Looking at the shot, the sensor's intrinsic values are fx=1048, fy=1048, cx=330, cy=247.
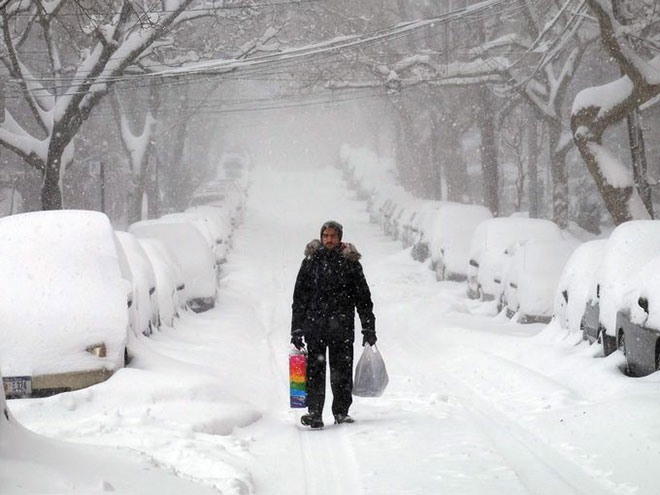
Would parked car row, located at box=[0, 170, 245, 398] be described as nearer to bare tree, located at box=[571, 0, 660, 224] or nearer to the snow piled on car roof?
the snow piled on car roof

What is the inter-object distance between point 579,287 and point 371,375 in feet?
15.7

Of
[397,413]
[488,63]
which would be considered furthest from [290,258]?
[397,413]

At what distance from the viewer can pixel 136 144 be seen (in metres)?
34.1

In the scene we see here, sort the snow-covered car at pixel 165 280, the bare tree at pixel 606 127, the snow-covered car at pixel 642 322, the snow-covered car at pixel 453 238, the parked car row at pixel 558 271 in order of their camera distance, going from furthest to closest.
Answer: the snow-covered car at pixel 453 238
the bare tree at pixel 606 127
the snow-covered car at pixel 165 280
the parked car row at pixel 558 271
the snow-covered car at pixel 642 322

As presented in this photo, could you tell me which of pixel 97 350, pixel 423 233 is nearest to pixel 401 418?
pixel 97 350

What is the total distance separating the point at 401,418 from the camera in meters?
9.47

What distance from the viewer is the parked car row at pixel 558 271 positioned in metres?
9.90

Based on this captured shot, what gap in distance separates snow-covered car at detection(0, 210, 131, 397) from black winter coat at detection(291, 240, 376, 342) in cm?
185

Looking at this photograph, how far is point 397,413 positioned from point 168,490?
4.55m

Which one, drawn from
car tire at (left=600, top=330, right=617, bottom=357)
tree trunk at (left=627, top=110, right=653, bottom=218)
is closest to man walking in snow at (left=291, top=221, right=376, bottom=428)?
car tire at (left=600, top=330, right=617, bottom=357)

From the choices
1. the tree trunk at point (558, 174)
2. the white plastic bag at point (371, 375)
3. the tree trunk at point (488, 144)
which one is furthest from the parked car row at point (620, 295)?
the tree trunk at point (488, 144)

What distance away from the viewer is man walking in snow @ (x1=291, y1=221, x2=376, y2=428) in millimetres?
9195

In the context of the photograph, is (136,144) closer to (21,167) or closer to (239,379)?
(21,167)

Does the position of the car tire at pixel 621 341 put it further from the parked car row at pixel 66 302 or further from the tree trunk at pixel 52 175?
the tree trunk at pixel 52 175
